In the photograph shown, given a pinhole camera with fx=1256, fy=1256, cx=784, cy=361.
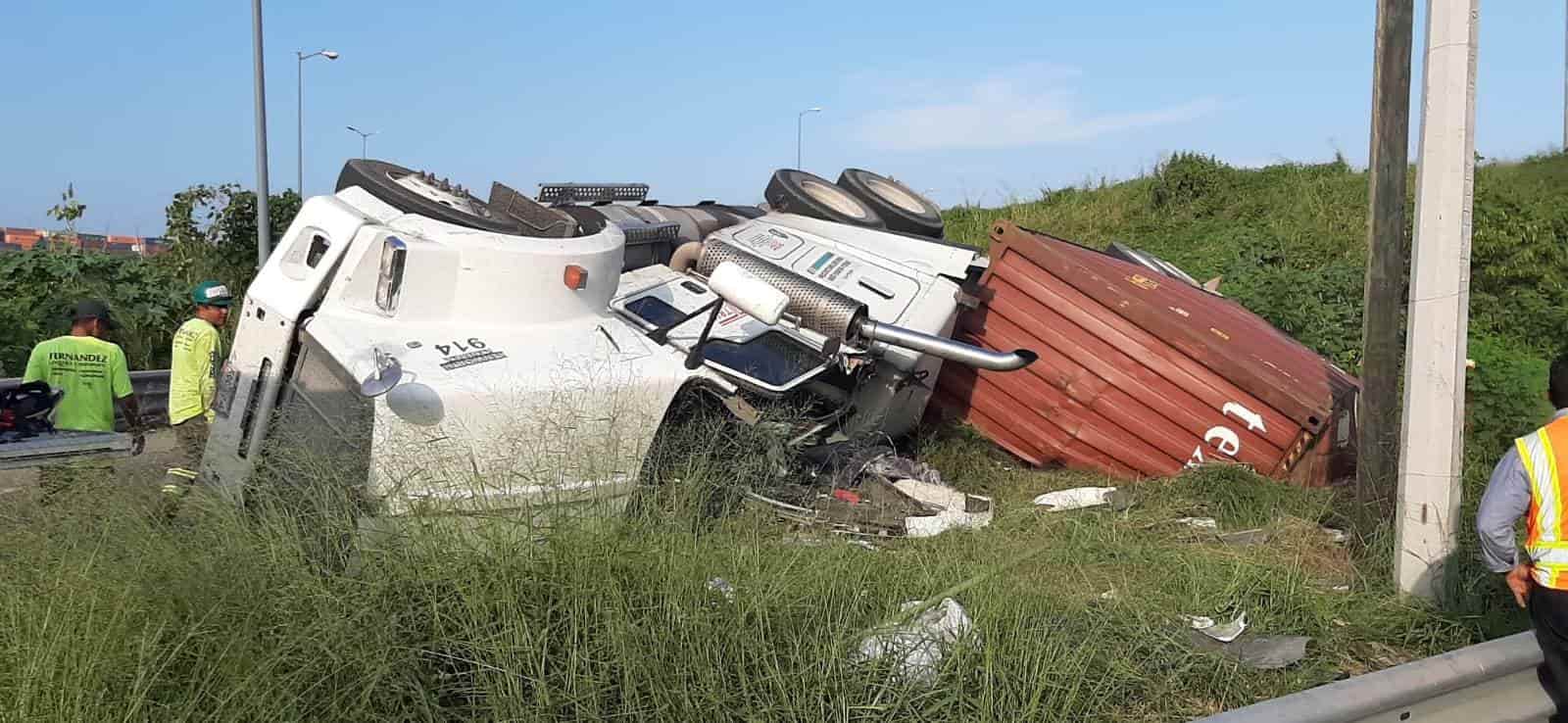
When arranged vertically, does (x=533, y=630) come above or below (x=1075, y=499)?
above

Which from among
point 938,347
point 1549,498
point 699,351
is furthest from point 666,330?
point 1549,498

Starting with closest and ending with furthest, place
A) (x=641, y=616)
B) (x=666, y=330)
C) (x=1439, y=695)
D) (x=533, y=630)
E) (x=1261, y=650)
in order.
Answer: (x=533, y=630), (x=641, y=616), (x=1439, y=695), (x=1261, y=650), (x=666, y=330)

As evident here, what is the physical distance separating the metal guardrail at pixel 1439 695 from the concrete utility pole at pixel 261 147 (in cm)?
1356

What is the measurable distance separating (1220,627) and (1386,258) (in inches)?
89.6

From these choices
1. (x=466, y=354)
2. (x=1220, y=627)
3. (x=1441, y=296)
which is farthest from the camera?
(x=466, y=354)

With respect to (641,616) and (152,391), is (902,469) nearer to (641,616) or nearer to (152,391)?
(641,616)

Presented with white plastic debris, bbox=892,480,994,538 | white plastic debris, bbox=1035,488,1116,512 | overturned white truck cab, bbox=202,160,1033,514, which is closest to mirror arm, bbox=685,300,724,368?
overturned white truck cab, bbox=202,160,1033,514

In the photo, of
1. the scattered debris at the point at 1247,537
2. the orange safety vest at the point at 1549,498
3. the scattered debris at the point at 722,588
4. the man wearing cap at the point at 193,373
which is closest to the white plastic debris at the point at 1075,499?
the scattered debris at the point at 1247,537

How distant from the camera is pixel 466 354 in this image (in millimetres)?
5059

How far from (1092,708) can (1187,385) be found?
404 cm

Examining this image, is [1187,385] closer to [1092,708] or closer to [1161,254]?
[1092,708]

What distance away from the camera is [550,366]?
5.13 metres

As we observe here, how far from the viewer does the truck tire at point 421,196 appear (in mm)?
5594

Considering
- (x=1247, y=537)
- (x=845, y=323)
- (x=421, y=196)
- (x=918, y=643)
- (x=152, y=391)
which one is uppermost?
(x=421, y=196)
